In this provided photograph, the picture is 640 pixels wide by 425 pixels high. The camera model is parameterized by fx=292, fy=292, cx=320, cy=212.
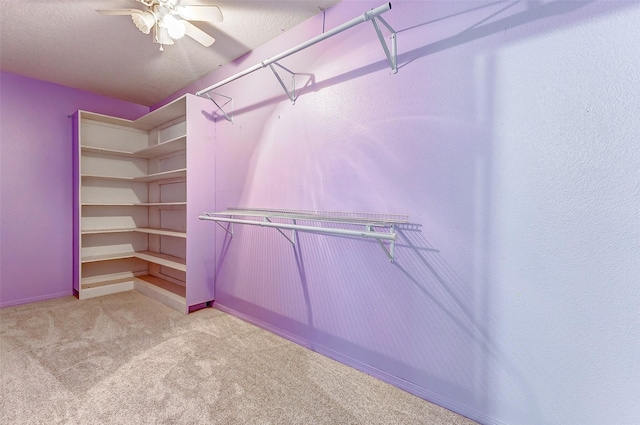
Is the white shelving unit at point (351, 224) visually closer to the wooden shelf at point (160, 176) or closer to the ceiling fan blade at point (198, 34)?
the ceiling fan blade at point (198, 34)

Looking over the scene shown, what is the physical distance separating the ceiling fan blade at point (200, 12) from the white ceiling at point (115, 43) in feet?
0.41

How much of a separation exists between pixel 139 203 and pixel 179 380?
256 cm

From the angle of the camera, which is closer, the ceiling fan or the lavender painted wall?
the ceiling fan

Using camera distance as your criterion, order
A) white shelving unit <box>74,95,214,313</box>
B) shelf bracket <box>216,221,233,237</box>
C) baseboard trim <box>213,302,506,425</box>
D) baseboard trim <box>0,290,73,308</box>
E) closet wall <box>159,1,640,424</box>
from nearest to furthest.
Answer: closet wall <box>159,1,640,424</box>, baseboard trim <box>213,302,506,425</box>, shelf bracket <box>216,221,233,237</box>, white shelving unit <box>74,95,214,313</box>, baseboard trim <box>0,290,73,308</box>

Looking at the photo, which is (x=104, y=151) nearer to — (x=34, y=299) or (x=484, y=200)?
(x=34, y=299)

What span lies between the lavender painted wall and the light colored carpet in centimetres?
76

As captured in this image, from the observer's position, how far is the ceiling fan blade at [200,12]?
1.73 metres

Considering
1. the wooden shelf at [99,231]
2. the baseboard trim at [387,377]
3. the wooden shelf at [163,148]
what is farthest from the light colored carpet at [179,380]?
the wooden shelf at [163,148]

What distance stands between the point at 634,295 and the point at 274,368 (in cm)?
174

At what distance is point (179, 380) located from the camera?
167 centimetres

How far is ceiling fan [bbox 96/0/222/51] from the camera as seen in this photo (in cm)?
173

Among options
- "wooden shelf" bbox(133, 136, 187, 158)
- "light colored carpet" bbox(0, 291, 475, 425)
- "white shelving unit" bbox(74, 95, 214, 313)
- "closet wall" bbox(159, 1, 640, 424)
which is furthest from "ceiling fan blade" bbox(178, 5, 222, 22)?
"light colored carpet" bbox(0, 291, 475, 425)

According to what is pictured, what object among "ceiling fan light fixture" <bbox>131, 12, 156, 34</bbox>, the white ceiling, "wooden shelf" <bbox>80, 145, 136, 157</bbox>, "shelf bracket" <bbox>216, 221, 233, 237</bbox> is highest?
the white ceiling

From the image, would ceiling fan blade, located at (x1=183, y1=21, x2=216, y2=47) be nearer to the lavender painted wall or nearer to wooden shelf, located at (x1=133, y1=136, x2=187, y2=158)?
wooden shelf, located at (x1=133, y1=136, x2=187, y2=158)
